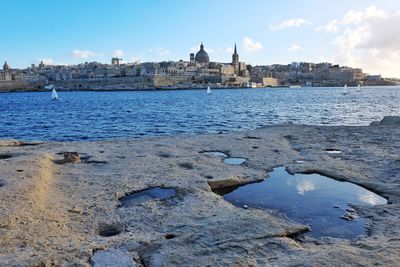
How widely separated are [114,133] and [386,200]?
21.9 metres

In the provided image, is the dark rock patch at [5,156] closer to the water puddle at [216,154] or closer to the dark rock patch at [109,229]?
the water puddle at [216,154]

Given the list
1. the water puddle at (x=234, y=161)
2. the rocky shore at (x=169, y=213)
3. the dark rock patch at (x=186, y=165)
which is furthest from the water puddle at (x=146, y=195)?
the water puddle at (x=234, y=161)

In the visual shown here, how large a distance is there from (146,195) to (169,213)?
1409 millimetres

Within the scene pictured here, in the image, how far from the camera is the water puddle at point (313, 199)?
279 inches

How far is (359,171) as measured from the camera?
10953 millimetres

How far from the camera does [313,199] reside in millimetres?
8688

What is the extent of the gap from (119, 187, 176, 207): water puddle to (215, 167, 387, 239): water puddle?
124cm

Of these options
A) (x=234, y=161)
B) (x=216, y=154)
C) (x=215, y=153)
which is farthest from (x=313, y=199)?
(x=215, y=153)

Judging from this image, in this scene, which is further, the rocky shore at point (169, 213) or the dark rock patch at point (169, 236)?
the dark rock patch at point (169, 236)

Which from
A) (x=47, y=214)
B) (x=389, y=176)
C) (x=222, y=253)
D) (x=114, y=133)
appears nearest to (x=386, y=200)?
(x=389, y=176)

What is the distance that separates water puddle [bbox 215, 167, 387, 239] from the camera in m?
7.09

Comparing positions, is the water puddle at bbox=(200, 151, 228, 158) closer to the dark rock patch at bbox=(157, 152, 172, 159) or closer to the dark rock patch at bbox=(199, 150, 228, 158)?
the dark rock patch at bbox=(199, 150, 228, 158)

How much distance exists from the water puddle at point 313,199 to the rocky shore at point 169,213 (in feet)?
0.92

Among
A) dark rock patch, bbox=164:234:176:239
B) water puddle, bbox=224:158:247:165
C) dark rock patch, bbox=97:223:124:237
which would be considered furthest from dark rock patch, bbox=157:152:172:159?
dark rock patch, bbox=164:234:176:239
